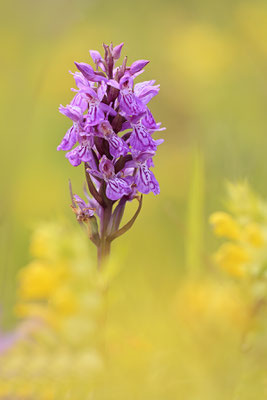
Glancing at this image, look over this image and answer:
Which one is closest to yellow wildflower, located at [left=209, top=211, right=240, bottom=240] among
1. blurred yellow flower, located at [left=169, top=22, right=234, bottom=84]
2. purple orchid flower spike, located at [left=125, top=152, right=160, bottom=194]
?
purple orchid flower spike, located at [left=125, top=152, right=160, bottom=194]

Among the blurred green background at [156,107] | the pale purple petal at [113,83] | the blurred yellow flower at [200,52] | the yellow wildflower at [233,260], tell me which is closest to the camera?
the pale purple petal at [113,83]

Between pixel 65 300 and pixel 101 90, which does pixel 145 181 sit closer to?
pixel 101 90

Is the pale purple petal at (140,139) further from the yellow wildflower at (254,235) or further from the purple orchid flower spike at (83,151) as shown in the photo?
the yellow wildflower at (254,235)

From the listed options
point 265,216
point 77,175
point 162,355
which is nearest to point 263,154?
point 265,216

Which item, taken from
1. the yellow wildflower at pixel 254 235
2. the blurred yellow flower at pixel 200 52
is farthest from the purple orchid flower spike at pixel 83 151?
the blurred yellow flower at pixel 200 52

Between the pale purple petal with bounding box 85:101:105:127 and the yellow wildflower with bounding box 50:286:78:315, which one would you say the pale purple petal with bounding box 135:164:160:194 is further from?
the yellow wildflower with bounding box 50:286:78:315

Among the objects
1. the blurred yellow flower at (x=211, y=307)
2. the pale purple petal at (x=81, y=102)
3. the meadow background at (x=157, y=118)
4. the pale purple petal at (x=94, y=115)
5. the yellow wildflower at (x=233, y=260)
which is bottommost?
the blurred yellow flower at (x=211, y=307)

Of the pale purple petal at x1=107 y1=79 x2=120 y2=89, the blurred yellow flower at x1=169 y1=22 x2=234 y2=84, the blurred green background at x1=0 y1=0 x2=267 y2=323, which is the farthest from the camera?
the blurred yellow flower at x1=169 y1=22 x2=234 y2=84
